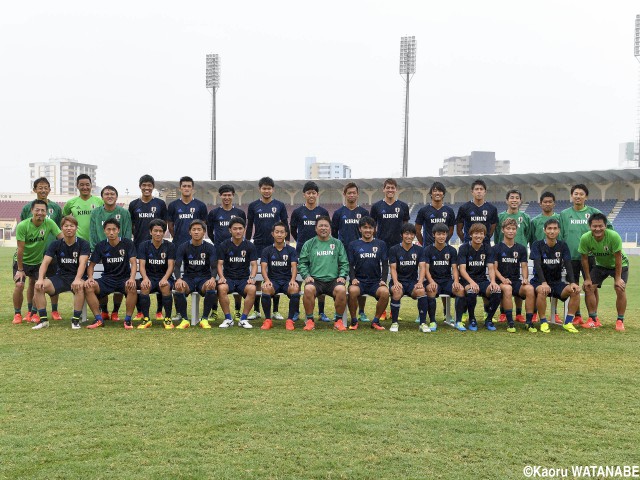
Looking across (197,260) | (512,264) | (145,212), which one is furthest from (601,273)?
(145,212)

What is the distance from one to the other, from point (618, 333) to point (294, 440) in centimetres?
478

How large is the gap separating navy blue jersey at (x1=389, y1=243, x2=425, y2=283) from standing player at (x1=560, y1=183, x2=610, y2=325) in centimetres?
187

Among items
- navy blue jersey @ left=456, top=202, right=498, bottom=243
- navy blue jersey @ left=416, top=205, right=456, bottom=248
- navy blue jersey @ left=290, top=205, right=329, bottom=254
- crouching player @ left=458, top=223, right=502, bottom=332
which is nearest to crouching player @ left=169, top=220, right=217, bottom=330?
navy blue jersey @ left=290, top=205, right=329, bottom=254

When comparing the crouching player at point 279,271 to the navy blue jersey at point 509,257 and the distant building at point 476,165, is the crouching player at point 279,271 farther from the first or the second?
the distant building at point 476,165

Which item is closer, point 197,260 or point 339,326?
point 339,326

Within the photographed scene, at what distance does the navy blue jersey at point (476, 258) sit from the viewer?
690 centimetres

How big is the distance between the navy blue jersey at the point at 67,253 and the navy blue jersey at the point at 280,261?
2060 millimetres

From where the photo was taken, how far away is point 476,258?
A: 691cm

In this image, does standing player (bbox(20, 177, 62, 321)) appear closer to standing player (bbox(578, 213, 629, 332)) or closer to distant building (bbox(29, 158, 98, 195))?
standing player (bbox(578, 213, 629, 332))

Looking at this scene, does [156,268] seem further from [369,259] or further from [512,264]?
[512,264]

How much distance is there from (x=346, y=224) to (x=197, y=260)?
187 centimetres

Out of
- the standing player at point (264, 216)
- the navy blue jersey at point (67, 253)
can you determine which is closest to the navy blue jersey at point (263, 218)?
the standing player at point (264, 216)

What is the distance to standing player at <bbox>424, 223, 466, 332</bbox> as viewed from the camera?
21.9ft

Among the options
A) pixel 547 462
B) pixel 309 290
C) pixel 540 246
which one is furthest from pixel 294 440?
pixel 540 246
